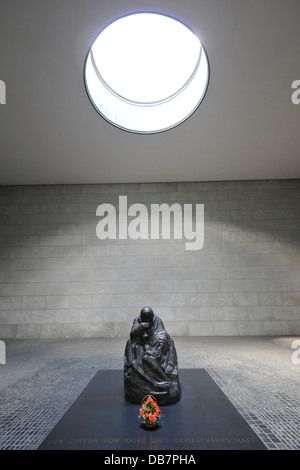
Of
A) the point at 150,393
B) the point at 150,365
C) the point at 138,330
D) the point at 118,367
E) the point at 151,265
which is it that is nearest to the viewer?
the point at 150,393

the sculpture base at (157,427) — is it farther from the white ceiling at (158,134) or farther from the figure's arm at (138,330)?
the white ceiling at (158,134)

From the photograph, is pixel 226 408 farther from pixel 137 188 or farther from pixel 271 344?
pixel 137 188

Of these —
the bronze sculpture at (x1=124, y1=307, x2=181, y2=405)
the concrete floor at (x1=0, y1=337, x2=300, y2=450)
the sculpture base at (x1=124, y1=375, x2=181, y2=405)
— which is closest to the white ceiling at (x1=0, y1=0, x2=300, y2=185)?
the bronze sculpture at (x1=124, y1=307, x2=181, y2=405)

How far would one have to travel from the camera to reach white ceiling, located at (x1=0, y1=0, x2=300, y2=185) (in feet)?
16.5

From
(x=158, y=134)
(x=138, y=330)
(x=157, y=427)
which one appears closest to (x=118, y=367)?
(x=138, y=330)

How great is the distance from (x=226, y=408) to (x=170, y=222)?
7386 mm

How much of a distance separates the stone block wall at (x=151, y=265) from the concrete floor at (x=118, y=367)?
1015 mm

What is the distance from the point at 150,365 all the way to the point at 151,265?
613 cm

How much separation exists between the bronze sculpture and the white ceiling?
19.8 feet

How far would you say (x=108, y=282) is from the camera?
9.18 m

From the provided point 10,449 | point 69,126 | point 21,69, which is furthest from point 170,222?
point 10,449

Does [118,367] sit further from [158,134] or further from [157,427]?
[158,134]

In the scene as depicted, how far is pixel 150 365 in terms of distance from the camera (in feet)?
10.8

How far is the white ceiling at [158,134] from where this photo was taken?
16.5 ft
